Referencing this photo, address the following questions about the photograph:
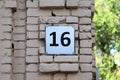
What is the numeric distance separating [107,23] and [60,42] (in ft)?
37.4

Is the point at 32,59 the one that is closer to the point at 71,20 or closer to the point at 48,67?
the point at 48,67

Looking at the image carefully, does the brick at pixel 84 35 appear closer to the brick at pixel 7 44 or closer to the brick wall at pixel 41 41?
the brick wall at pixel 41 41

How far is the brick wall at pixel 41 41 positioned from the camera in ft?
9.63

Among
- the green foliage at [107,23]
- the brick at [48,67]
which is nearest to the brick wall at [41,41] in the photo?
the brick at [48,67]

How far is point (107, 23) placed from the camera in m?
14.2

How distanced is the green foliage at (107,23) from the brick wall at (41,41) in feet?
34.7

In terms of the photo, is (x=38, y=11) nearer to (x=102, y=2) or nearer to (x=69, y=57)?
(x=69, y=57)

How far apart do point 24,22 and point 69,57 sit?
1.66ft

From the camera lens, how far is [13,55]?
3.04m

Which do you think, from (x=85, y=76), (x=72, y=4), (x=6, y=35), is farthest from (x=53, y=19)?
(x=85, y=76)

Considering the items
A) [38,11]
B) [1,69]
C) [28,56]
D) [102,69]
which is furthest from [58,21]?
[102,69]

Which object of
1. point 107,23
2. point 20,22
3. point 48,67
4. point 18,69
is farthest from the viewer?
point 107,23

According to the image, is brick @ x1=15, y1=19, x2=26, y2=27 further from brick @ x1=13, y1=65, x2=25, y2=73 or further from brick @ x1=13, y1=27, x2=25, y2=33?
brick @ x1=13, y1=65, x2=25, y2=73

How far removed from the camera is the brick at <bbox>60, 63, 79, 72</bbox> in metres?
2.91
